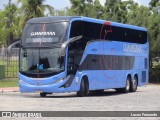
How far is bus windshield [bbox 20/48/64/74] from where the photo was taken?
77.7 ft

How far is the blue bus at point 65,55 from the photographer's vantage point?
77.9 ft


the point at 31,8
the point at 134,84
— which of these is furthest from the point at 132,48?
the point at 31,8

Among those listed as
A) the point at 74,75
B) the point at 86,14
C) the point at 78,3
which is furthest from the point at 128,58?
the point at 78,3

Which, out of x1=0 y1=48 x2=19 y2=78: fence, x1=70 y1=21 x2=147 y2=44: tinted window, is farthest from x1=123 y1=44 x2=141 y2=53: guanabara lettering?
x1=0 y1=48 x2=19 y2=78: fence

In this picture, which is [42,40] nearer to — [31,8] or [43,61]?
[43,61]

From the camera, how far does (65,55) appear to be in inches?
927

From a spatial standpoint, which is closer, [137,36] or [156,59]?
[137,36]

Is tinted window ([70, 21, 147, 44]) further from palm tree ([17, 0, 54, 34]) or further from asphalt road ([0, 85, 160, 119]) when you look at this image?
palm tree ([17, 0, 54, 34])

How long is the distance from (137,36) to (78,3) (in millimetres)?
27833

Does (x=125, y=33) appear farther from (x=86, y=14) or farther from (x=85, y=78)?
(x=86, y=14)

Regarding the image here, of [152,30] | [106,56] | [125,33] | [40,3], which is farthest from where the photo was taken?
[40,3]

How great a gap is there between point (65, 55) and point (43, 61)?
1188 millimetres

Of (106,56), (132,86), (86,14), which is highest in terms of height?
(86,14)

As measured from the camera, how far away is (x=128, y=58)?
99.8 feet
